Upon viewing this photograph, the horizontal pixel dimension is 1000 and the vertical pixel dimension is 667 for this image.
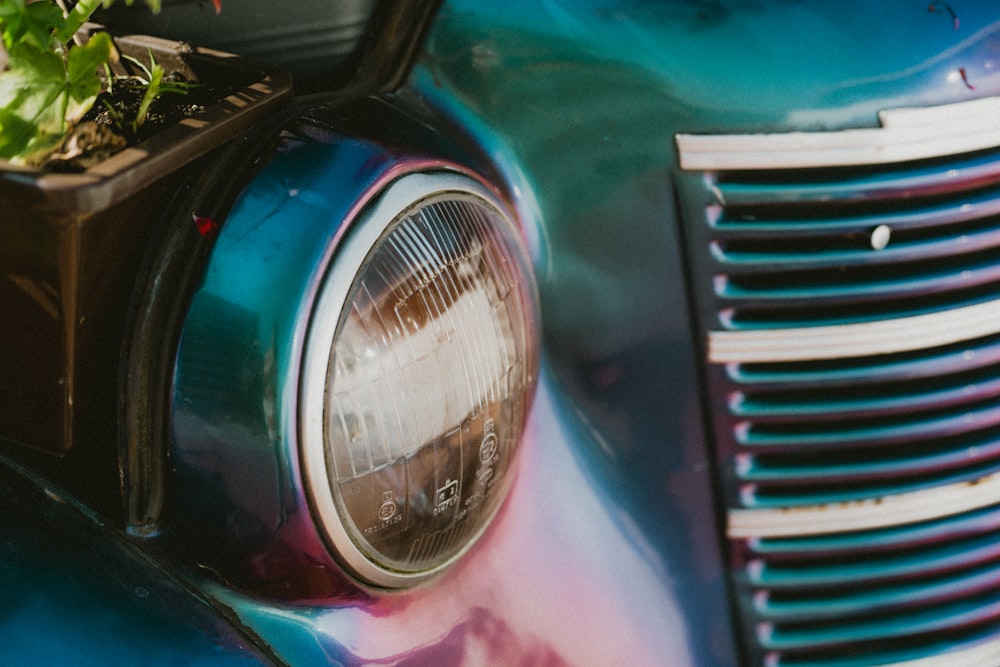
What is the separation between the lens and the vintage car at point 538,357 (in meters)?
0.76

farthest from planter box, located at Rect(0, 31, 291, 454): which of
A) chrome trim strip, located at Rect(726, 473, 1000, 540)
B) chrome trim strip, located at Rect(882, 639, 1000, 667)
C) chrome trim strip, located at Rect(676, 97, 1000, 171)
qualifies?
chrome trim strip, located at Rect(882, 639, 1000, 667)

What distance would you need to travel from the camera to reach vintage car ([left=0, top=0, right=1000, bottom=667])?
76cm

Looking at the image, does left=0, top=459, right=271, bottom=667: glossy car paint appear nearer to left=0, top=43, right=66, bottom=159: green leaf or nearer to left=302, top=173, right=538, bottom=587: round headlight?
left=302, top=173, right=538, bottom=587: round headlight

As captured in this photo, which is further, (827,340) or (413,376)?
(827,340)

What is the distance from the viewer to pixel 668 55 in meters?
0.94

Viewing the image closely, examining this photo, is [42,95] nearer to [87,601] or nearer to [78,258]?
[78,258]

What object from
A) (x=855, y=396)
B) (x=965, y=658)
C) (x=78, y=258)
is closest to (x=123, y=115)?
(x=78, y=258)

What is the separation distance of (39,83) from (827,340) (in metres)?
0.79

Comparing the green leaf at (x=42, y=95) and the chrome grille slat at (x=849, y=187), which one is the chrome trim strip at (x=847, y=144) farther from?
the green leaf at (x=42, y=95)

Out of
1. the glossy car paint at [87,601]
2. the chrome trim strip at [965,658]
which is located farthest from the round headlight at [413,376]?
the chrome trim strip at [965,658]

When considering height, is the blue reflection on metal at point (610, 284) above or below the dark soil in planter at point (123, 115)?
below

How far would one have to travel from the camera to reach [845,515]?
3.39 ft

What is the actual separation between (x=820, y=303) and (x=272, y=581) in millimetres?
623

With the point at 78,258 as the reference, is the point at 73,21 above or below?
above
